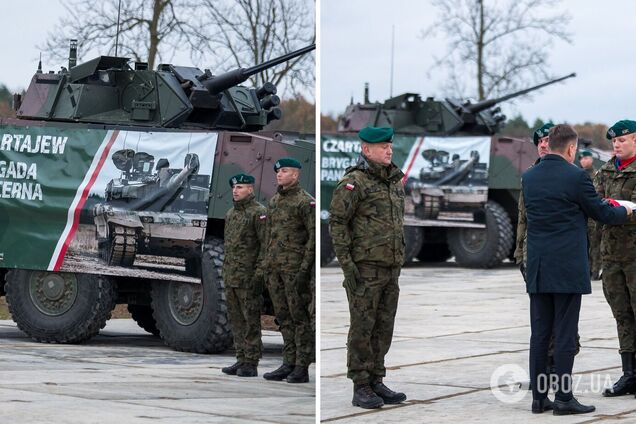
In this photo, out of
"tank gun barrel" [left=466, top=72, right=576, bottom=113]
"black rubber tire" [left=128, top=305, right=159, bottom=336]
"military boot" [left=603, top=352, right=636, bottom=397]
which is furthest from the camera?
"tank gun barrel" [left=466, top=72, right=576, bottom=113]

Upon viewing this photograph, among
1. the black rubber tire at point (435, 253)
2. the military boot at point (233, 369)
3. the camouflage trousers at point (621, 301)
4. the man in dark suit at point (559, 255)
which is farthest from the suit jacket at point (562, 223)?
the black rubber tire at point (435, 253)

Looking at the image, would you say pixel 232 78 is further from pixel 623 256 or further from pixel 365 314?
pixel 623 256

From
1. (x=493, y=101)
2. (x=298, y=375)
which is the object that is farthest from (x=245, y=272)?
(x=493, y=101)

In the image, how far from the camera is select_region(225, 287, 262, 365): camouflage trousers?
930 centimetres

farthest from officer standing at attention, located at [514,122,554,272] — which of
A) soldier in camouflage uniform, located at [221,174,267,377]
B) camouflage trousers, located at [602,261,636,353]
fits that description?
soldier in camouflage uniform, located at [221,174,267,377]

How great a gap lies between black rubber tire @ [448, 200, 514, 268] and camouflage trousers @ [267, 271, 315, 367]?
37.3ft

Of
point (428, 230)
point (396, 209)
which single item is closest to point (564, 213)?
point (396, 209)

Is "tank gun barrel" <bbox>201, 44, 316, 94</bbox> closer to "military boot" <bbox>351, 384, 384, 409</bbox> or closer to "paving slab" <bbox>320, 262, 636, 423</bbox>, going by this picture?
"paving slab" <bbox>320, 262, 636, 423</bbox>

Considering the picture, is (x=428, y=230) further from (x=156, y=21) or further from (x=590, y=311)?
(x=156, y=21)

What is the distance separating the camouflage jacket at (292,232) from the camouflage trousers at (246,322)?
19.3 inches

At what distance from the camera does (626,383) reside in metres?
7.61

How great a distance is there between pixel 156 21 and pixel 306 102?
3263 mm

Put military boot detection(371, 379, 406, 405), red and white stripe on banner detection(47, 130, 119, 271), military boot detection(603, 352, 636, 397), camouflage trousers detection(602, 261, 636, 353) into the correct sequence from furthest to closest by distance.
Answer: red and white stripe on banner detection(47, 130, 119, 271), camouflage trousers detection(602, 261, 636, 353), military boot detection(603, 352, 636, 397), military boot detection(371, 379, 406, 405)

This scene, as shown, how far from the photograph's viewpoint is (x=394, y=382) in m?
8.23
